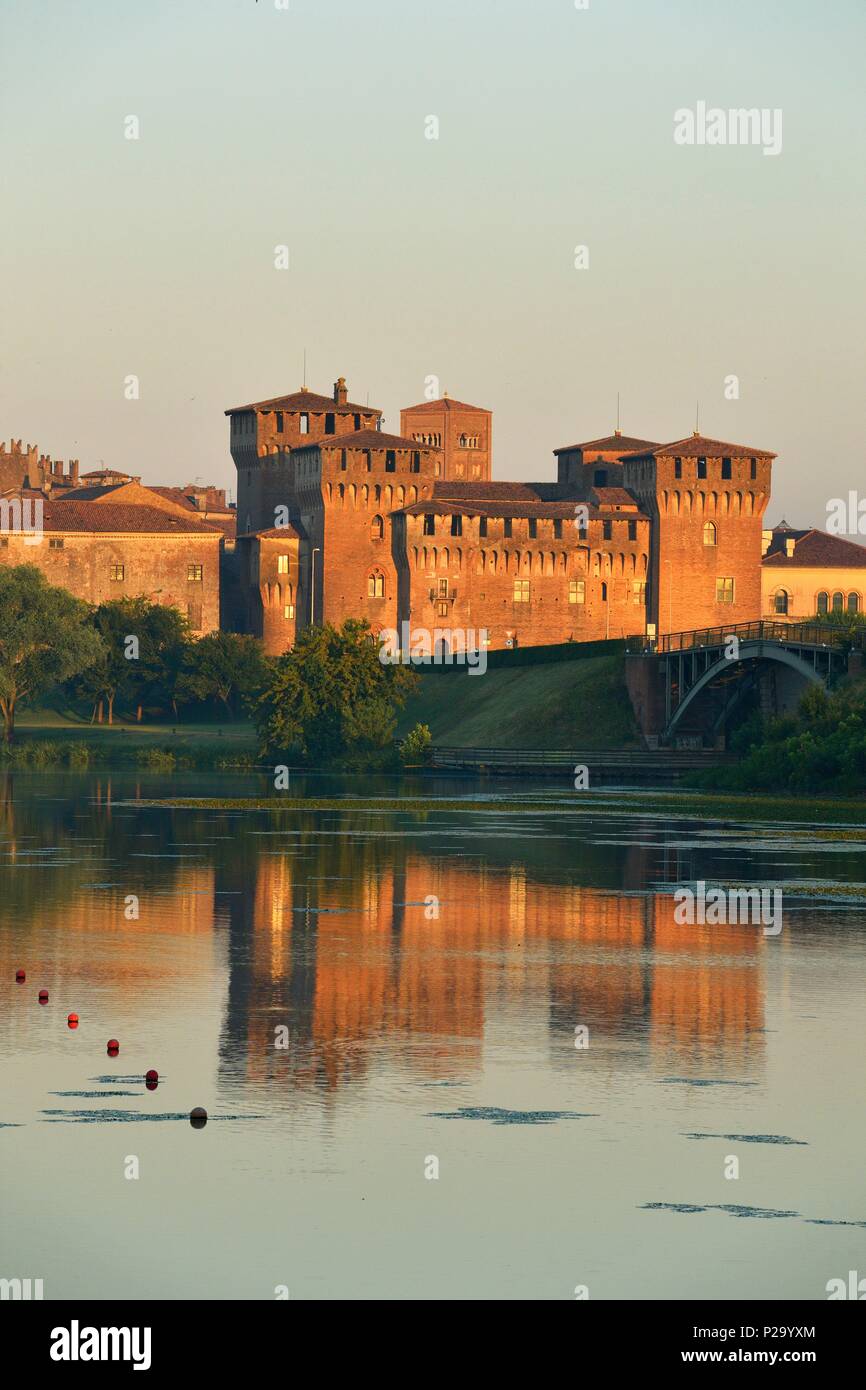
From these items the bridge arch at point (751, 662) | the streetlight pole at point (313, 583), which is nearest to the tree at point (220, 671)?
the streetlight pole at point (313, 583)

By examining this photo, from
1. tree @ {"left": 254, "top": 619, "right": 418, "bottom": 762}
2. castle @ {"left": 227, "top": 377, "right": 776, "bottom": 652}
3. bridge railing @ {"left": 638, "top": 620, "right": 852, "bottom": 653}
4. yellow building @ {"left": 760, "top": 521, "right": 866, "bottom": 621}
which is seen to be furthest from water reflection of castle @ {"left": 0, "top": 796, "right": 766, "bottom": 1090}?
yellow building @ {"left": 760, "top": 521, "right": 866, "bottom": 621}

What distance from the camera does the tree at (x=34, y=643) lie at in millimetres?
99062

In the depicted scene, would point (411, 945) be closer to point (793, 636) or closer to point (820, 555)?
point (793, 636)

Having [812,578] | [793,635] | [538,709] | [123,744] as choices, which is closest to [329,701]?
[538,709]

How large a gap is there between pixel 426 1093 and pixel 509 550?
10659 cm

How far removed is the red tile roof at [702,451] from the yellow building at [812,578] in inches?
542

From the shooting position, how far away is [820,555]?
14188 centimetres

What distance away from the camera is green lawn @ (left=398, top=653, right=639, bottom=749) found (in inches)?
3388

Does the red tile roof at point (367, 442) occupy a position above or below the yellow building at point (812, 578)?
above

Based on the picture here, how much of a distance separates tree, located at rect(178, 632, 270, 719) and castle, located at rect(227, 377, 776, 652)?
353 inches

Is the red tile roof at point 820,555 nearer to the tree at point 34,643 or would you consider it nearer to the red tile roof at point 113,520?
the red tile roof at point 113,520

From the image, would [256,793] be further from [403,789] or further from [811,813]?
[811,813]

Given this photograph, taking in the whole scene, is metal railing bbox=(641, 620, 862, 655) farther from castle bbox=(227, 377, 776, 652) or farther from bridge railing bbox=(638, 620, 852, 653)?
castle bbox=(227, 377, 776, 652)
